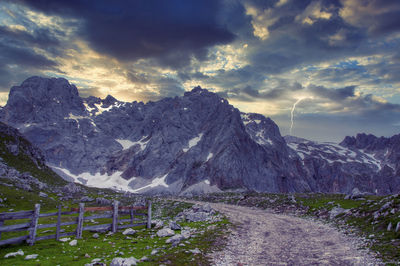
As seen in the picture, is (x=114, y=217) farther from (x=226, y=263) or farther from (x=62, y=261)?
(x=226, y=263)

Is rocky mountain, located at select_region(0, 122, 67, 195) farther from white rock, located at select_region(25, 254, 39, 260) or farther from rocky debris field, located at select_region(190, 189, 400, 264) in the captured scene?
rocky debris field, located at select_region(190, 189, 400, 264)

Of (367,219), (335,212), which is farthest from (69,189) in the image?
(367,219)

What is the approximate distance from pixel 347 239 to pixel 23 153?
116596 millimetres

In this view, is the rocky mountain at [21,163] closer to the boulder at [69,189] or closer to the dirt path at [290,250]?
the boulder at [69,189]

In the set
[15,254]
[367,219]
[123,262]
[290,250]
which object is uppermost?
[123,262]

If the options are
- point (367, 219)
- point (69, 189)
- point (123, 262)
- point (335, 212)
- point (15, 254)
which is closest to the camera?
point (123, 262)

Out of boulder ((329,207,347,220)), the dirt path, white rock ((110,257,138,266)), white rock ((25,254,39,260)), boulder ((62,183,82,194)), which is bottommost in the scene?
boulder ((62,183,82,194))

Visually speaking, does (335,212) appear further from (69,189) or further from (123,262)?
(69,189)

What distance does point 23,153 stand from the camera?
103 m

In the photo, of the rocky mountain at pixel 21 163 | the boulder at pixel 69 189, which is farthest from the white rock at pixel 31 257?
the boulder at pixel 69 189

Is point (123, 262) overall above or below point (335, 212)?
above

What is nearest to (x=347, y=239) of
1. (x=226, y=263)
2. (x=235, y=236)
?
(x=235, y=236)

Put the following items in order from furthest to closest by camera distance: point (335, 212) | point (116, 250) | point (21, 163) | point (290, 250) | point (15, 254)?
point (21, 163) < point (335, 212) < point (290, 250) < point (116, 250) < point (15, 254)

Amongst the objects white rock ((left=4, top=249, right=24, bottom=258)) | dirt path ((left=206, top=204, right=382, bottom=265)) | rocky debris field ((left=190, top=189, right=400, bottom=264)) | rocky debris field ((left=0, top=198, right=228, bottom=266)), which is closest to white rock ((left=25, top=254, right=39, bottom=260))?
rocky debris field ((left=0, top=198, right=228, bottom=266))
